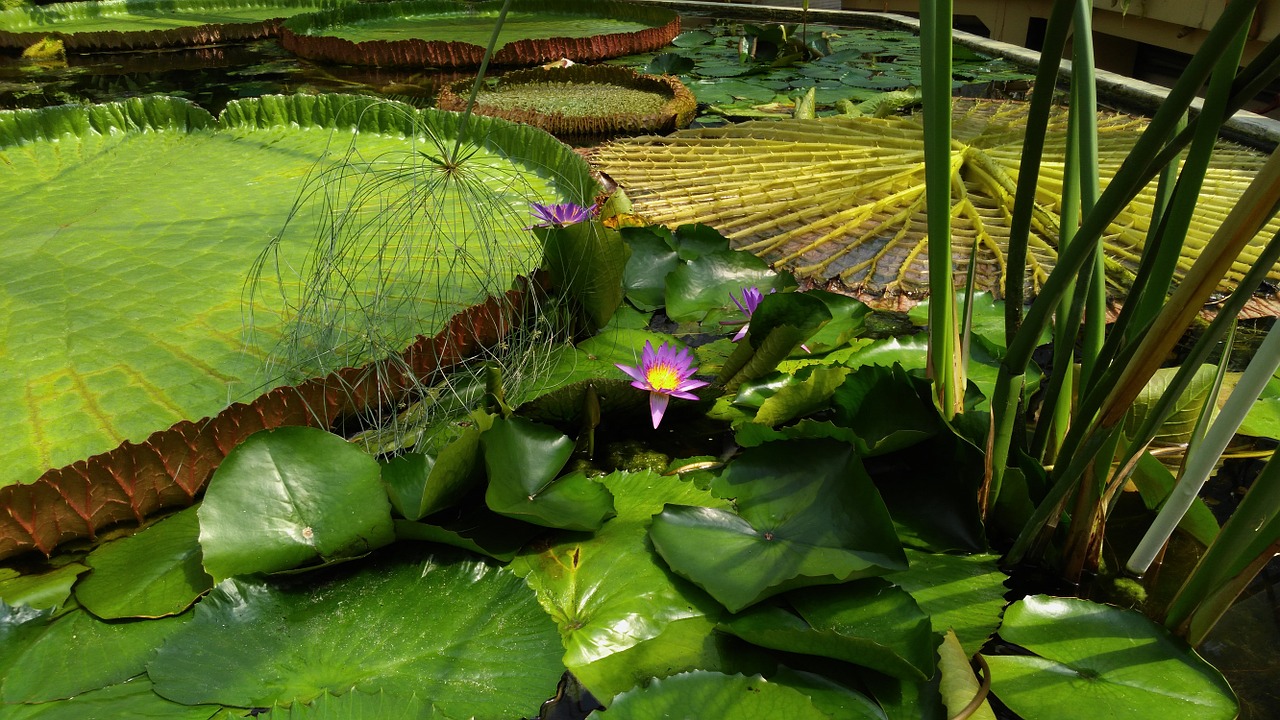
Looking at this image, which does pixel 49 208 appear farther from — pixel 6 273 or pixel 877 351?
pixel 877 351

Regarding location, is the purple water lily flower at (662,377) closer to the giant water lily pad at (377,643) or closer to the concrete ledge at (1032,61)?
the giant water lily pad at (377,643)

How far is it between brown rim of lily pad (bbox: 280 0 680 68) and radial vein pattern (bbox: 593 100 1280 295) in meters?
1.65

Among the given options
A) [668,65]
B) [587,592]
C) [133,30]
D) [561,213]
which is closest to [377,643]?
[587,592]

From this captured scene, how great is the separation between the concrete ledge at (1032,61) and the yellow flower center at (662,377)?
162cm

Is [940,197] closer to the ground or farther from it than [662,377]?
farther from it

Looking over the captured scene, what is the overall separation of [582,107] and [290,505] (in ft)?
8.02

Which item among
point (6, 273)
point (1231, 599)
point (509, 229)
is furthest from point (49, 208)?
point (1231, 599)

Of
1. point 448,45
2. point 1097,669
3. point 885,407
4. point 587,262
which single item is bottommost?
point 1097,669

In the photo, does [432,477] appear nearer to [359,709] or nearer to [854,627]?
[359,709]

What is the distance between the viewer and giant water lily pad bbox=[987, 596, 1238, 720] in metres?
0.70

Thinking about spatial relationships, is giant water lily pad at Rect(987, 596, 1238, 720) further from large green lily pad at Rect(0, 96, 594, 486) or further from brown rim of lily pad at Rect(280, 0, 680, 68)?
brown rim of lily pad at Rect(280, 0, 680, 68)

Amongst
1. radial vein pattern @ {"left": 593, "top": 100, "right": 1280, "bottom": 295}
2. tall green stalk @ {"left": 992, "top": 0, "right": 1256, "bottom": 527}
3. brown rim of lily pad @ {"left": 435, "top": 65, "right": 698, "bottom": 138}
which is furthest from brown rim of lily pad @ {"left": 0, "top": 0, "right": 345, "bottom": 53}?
tall green stalk @ {"left": 992, "top": 0, "right": 1256, "bottom": 527}

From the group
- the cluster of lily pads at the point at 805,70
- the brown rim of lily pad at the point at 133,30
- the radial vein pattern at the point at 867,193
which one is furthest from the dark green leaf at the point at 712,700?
the brown rim of lily pad at the point at 133,30

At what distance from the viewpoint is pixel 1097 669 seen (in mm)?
741
